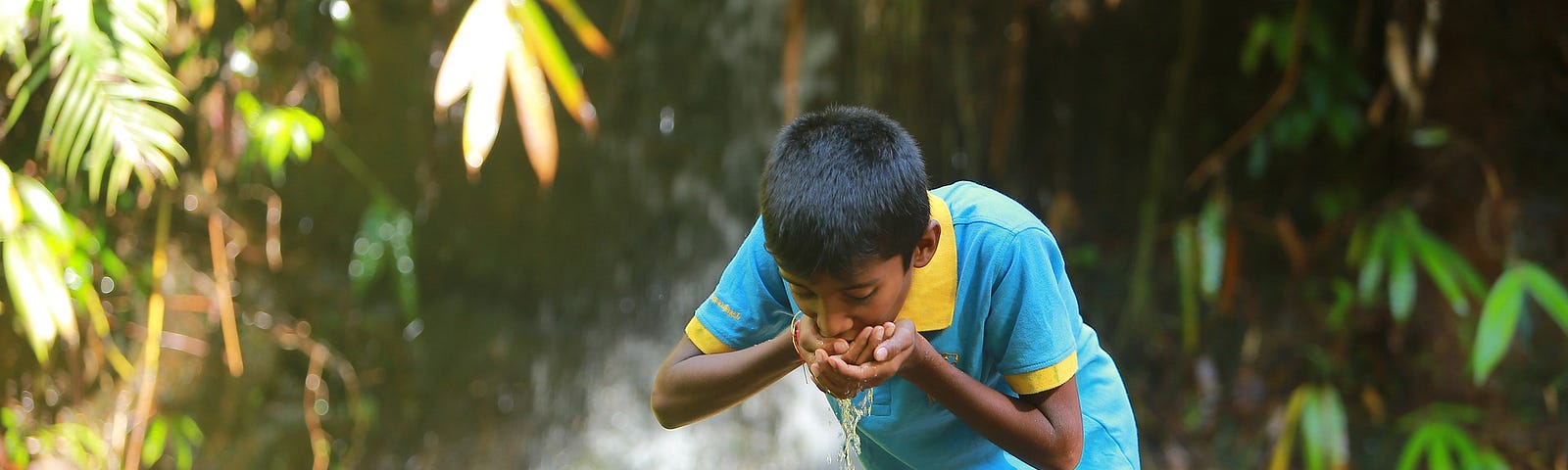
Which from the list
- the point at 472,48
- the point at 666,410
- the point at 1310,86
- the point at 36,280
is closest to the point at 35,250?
the point at 36,280

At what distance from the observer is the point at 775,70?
164 inches

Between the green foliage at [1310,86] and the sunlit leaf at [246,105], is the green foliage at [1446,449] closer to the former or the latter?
the green foliage at [1310,86]

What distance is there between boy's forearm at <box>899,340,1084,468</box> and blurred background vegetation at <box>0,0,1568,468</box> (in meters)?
2.14

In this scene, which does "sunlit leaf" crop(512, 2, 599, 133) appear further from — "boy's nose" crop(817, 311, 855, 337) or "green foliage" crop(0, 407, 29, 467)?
"green foliage" crop(0, 407, 29, 467)

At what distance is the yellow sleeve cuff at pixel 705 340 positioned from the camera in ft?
5.45

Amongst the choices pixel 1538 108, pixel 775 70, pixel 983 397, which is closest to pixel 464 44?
pixel 983 397

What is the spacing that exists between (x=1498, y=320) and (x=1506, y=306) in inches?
2.2

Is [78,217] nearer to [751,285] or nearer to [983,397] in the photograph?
[751,285]

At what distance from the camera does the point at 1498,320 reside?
9.89ft

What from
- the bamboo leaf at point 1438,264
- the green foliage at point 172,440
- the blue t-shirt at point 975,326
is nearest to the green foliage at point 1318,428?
the bamboo leaf at point 1438,264

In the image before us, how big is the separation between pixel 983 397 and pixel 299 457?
9.87 feet

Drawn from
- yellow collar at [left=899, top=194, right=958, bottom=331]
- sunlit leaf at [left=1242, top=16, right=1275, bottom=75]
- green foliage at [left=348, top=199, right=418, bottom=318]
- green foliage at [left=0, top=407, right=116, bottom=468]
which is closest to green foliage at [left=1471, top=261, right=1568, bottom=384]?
sunlit leaf at [left=1242, top=16, right=1275, bottom=75]

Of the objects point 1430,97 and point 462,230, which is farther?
point 462,230

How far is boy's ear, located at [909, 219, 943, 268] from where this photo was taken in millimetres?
1416
